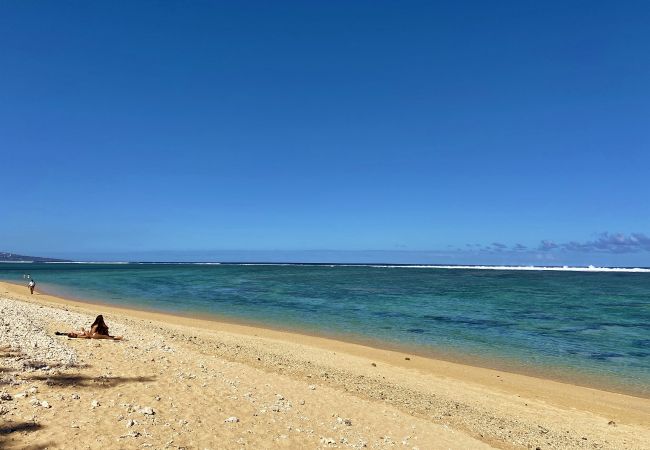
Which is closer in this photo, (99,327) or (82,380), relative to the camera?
(82,380)

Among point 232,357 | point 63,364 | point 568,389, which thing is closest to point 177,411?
point 63,364

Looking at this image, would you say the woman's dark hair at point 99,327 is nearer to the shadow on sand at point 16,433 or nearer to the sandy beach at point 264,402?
the sandy beach at point 264,402

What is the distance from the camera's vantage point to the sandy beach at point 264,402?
835cm

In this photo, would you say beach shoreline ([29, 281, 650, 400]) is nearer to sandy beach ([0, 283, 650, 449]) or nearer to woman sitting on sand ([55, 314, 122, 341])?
sandy beach ([0, 283, 650, 449])

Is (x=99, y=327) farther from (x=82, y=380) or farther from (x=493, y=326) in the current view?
(x=493, y=326)

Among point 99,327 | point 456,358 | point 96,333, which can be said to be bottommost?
point 456,358

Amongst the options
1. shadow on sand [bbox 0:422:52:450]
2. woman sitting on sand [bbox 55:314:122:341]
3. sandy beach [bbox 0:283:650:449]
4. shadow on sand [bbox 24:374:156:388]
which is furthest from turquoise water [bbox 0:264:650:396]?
shadow on sand [bbox 0:422:52:450]

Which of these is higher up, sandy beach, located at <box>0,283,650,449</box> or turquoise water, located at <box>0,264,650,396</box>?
sandy beach, located at <box>0,283,650,449</box>

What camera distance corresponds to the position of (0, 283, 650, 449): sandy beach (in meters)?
8.35

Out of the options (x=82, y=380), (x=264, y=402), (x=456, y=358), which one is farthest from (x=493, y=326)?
(x=82, y=380)

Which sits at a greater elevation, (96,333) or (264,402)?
(96,333)

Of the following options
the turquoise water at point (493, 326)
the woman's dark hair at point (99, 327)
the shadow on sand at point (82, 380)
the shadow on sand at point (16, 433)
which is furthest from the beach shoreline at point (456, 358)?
the shadow on sand at point (16, 433)

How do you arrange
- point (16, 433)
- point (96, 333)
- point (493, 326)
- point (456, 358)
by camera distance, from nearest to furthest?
1. point (16, 433)
2. point (96, 333)
3. point (456, 358)
4. point (493, 326)

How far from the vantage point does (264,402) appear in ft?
35.7
